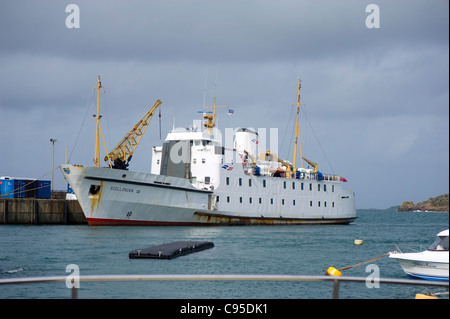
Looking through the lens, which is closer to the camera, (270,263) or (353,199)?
(270,263)

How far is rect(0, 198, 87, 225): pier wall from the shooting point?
50188mm

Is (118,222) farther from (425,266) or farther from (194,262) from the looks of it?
(425,266)

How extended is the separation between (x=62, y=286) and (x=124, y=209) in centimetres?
2351

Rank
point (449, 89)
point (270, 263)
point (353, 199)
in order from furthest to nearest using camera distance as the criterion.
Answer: point (353, 199), point (270, 263), point (449, 89)

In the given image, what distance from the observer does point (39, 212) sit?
50875 mm

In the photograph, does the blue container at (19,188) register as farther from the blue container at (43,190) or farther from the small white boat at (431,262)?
the small white boat at (431,262)

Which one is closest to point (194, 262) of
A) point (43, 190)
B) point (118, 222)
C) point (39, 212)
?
point (118, 222)

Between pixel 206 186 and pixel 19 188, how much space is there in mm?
25826

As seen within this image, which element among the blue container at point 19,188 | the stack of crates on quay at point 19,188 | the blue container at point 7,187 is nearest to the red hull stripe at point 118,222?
the stack of crates on quay at point 19,188

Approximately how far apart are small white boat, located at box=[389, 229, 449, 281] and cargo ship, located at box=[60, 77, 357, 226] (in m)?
25.6

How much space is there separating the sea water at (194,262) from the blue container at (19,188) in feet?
67.8

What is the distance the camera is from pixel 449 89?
174 inches
